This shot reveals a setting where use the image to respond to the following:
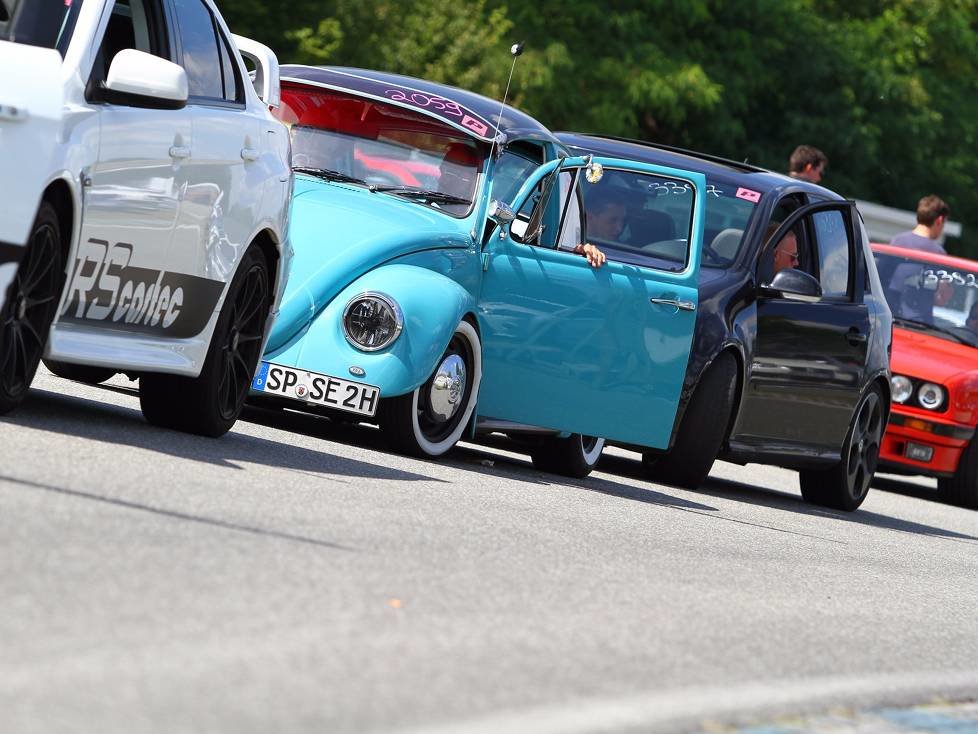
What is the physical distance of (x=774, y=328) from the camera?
1264 centimetres

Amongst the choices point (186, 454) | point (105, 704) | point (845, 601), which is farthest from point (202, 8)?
point (105, 704)

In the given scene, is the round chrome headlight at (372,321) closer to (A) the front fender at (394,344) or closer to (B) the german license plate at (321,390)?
(A) the front fender at (394,344)

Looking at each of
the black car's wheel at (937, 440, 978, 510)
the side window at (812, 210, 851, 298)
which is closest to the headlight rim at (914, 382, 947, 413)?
the black car's wheel at (937, 440, 978, 510)

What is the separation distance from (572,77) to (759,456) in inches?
1012

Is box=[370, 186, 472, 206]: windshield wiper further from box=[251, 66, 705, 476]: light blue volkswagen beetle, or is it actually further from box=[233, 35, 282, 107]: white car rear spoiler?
box=[233, 35, 282, 107]: white car rear spoiler

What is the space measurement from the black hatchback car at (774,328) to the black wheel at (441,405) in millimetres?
1340

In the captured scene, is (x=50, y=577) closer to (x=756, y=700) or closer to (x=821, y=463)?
(x=756, y=700)

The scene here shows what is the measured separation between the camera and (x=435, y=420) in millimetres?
10461

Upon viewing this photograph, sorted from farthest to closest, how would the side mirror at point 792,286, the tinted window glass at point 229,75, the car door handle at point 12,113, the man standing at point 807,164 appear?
the man standing at point 807,164 → the side mirror at point 792,286 → the tinted window glass at point 229,75 → the car door handle at point 12,113

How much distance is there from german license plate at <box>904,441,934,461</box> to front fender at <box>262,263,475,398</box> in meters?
6.76

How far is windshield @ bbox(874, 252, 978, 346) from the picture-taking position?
55.6 feet

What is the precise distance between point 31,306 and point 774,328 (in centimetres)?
619

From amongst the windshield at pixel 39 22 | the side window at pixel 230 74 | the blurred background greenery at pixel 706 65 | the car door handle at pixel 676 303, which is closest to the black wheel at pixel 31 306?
the windshield at pixel 39 22

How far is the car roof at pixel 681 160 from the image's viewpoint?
1308 cm
